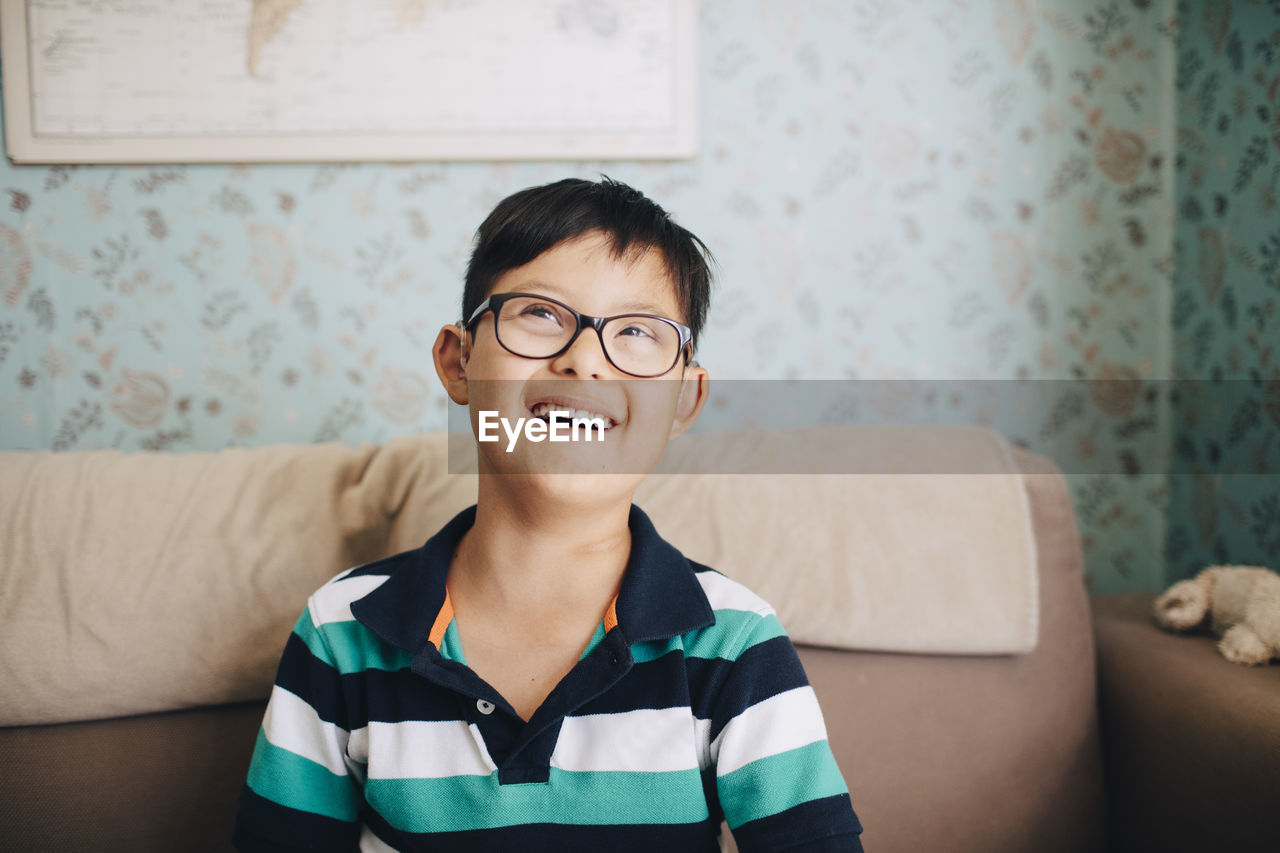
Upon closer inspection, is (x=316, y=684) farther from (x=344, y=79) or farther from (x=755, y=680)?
(x=344, y=79)

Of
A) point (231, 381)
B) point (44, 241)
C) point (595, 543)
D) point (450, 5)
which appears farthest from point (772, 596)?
point (44, 241)

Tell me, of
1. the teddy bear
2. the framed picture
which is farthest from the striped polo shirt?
Result: the framed picture

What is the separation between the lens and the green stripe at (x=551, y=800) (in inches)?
27.4

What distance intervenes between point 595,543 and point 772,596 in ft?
1.32

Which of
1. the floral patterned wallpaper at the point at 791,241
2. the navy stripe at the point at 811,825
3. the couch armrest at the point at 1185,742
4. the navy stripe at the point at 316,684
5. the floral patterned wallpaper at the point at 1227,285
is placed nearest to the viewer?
the navy stripe at the point at 811,825

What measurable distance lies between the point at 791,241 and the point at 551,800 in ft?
3.82

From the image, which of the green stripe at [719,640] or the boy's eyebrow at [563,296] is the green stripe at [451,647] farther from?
the boy's eyebrow at [563,296]

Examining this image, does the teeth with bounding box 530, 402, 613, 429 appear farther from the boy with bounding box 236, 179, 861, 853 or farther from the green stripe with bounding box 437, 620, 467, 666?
the green stripe with bounding box 437, 620, 467, 666

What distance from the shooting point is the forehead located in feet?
2.35

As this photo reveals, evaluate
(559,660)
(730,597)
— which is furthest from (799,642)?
(559,660)

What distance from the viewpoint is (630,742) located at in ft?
2.34

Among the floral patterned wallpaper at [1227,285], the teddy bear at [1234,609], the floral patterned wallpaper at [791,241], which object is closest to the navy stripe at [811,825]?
the teddy bear at [1234,609]

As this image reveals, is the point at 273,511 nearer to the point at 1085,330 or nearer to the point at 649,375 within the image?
the point at 649,375

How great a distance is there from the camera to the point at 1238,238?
4.49ft
